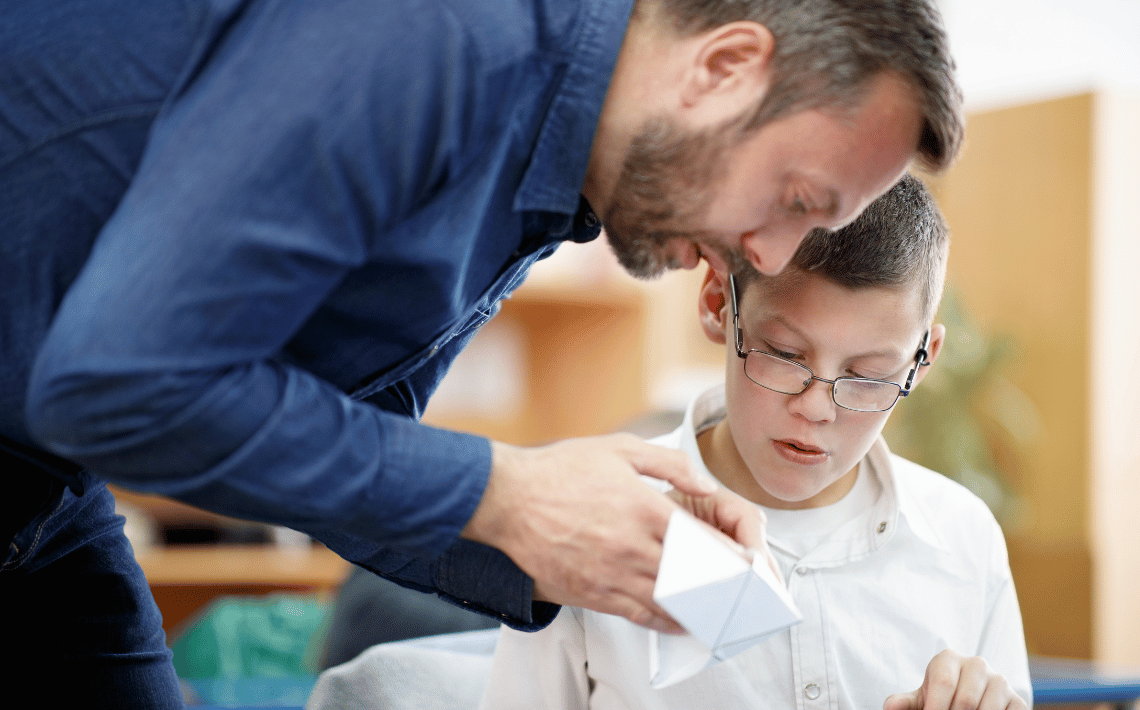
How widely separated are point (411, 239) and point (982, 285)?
3.94m

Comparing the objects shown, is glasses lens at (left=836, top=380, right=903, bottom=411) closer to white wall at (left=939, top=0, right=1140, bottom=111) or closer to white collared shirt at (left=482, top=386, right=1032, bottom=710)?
white collared shirt at (left=482, top=386, right=1032, bottom=710)

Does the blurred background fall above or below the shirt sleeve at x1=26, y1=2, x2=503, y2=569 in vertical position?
below

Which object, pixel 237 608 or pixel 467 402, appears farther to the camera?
pixel 467 402

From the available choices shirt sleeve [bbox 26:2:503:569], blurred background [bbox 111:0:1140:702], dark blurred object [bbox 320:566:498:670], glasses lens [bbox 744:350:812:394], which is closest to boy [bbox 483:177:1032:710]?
glasses lens [bbox 744:350:812:394]

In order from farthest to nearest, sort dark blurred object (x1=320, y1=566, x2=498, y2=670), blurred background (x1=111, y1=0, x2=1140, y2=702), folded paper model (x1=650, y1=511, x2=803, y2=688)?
blurred background (x1=111, y1=0, x2=1140, y2=702), dark blurred object (x1=320, y1=566, x2=498, y2=670), folded paper model (x1=650, y1=511, x2=803, y2=688)

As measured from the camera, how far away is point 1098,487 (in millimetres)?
3814

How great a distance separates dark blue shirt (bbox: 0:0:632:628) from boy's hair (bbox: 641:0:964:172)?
0.10 metres

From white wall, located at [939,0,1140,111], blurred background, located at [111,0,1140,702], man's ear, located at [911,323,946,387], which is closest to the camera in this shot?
man's ear, located at [911,323,946,387]

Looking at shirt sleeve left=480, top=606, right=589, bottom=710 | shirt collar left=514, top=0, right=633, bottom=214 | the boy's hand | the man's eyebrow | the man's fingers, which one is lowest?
shirt sleeve left=480, top=606, right=589, bottom=710

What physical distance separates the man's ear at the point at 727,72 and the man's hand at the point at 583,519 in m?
0.31

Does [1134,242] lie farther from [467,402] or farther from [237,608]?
[237,608]

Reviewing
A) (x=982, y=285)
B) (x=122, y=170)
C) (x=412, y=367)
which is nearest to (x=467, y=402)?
(x=982, y=285)

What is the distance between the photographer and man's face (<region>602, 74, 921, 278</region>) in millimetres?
884

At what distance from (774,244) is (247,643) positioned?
Answer: 2.17 m
